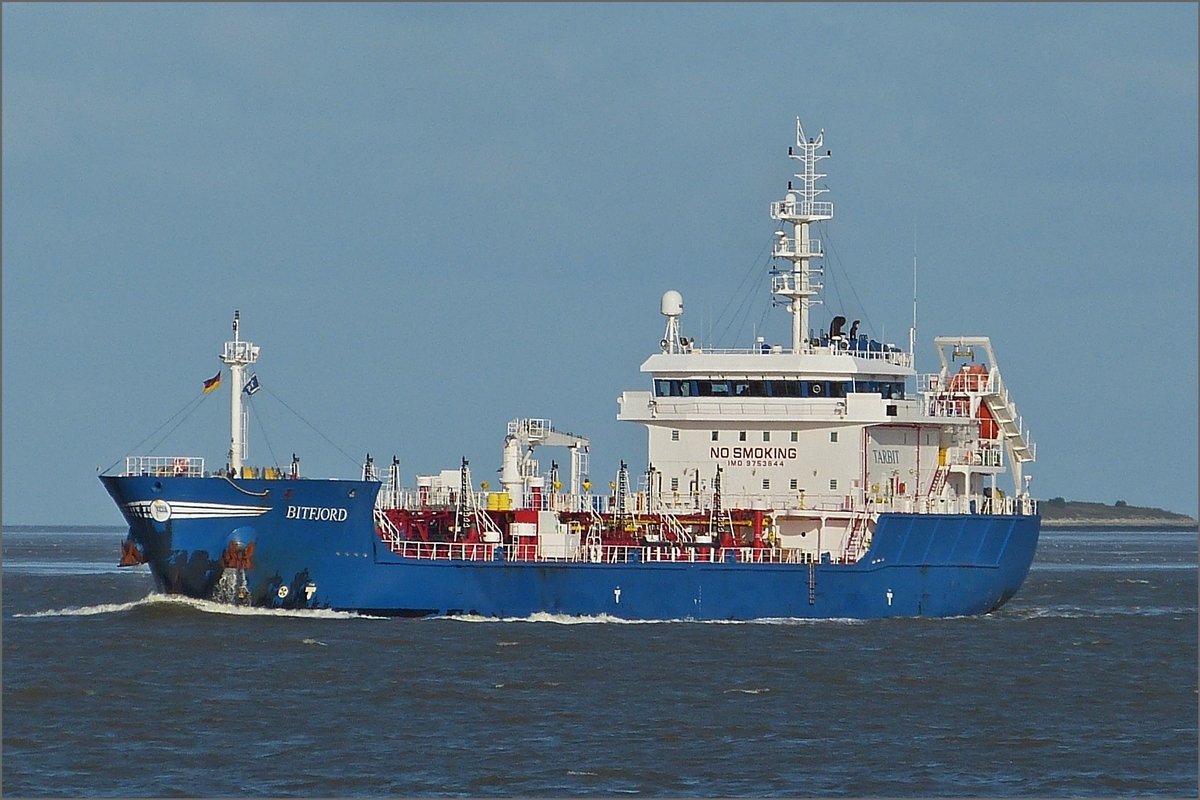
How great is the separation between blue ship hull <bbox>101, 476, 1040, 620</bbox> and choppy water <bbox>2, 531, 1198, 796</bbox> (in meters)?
0.52

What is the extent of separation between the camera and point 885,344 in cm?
5181

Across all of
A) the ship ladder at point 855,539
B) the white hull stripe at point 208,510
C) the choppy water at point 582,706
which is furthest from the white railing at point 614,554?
the white hull stripe at point 208,510

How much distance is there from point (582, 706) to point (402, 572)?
975cm

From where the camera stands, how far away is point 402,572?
44.2 m

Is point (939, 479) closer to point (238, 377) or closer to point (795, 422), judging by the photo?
point (795, 422)

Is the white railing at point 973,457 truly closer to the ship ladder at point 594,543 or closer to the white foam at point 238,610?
the ship ladder at point 594,543

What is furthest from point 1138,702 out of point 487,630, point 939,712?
point 487,630

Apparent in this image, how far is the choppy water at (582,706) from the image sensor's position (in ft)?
97.0

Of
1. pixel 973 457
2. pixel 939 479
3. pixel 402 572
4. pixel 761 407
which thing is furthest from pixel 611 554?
pixel 973 457

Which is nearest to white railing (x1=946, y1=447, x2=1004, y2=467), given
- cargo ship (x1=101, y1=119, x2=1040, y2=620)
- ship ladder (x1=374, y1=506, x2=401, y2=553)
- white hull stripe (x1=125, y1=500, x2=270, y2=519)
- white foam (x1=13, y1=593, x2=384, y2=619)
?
cargo ship (x1=101, y1=119, x2=1040, y2=620)

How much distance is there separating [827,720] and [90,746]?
461 inches

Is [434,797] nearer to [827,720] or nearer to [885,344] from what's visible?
[827,720]

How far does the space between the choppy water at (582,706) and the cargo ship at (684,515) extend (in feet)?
2.58

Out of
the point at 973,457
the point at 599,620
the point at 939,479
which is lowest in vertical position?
the point at 599,620
